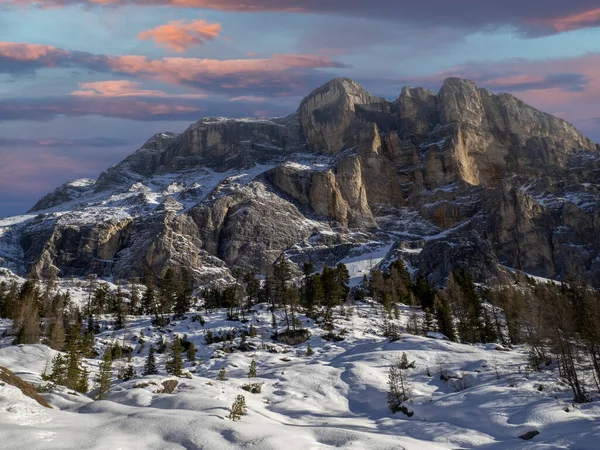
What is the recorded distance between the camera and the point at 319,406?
1350 inches

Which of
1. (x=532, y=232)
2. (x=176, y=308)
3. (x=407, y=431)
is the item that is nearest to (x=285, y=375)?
(x=407, y=431)

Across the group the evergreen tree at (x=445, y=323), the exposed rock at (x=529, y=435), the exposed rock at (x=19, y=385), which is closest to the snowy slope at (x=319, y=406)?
the exposed rock at (x=529, y=435)

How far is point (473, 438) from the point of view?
24406 mm

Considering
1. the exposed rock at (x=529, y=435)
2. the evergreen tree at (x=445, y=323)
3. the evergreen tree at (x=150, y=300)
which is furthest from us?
the evergreen tree at (x=150, y=300)

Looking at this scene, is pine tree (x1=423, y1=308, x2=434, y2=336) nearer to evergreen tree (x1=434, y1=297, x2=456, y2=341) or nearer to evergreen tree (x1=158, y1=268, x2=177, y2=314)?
evergreen tree (x1=434, y1=297, x2=456, y2=341)

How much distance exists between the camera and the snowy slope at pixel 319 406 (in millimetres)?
16173

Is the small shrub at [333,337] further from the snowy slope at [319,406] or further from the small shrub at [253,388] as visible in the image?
the small shrub at [253,388]

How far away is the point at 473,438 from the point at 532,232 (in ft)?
624

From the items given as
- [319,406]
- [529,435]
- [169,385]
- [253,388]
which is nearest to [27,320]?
[169,385]

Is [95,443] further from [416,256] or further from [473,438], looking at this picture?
[416,256]

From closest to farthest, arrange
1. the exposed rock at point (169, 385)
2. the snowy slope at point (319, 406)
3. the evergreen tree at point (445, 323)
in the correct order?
the snowy slope at point (319, 406), the exposed rock at point (169, 385), the evergreen tree at point (445, 323)

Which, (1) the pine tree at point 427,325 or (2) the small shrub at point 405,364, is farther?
(1) the pine tree at point 427,325

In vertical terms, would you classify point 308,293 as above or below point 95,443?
below

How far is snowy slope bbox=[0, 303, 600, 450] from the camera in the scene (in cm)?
1617
